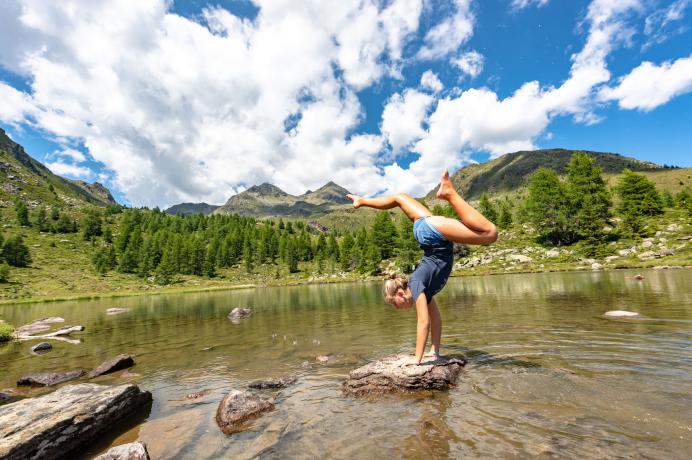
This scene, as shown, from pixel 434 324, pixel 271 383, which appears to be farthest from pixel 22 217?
pixel 434 324

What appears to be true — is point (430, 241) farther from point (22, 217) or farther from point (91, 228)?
point (22, 217)

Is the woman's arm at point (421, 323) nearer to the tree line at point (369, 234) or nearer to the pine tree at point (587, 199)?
the tree line at point (369, 234)

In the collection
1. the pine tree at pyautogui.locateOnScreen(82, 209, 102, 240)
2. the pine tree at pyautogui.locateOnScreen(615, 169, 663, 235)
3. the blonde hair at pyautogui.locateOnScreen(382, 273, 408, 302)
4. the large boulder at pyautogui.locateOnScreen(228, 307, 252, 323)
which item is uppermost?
the pine tree at pyautogui.locateOnScreen(82, 209, 102, 240)

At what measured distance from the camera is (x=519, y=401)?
644cm

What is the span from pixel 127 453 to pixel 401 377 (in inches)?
207

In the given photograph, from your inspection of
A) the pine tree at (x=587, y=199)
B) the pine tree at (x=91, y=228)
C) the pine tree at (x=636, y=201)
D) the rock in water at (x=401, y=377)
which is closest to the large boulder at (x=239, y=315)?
the rock in water at (x=401, y=377)

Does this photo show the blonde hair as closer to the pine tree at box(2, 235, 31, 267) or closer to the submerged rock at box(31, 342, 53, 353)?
the submerged rock at box(31, 342, 53, 353)

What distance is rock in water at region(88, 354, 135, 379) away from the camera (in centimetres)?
1169

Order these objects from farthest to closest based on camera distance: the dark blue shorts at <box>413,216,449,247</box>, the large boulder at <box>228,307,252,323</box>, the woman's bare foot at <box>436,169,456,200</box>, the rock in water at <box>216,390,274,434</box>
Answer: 1. the large boulder at <box>228,307,252,323</box>
2. the dark blue shorts at <box>413,216,449,247</box>
3. the woman's bare foot at <box>436,169,456,200</box>
4. the rock in water at <box>216,390,274,434</box>

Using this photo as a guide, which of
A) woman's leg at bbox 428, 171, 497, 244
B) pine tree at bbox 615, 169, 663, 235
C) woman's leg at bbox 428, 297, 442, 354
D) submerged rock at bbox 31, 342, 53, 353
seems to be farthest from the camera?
pine tree at bbox 615, 169, 663, 235

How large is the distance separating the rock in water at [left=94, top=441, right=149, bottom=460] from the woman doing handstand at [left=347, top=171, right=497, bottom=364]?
18.4 feet

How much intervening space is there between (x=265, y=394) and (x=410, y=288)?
439 cm

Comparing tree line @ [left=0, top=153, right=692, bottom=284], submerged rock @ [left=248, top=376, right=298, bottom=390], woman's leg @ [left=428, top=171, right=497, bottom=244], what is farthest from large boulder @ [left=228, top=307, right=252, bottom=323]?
tree line @ [left=0, top=153, right=692, bottom=284]

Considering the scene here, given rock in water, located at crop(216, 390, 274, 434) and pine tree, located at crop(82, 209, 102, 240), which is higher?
pine tree, located at crop(82, 209, 102, 240)
